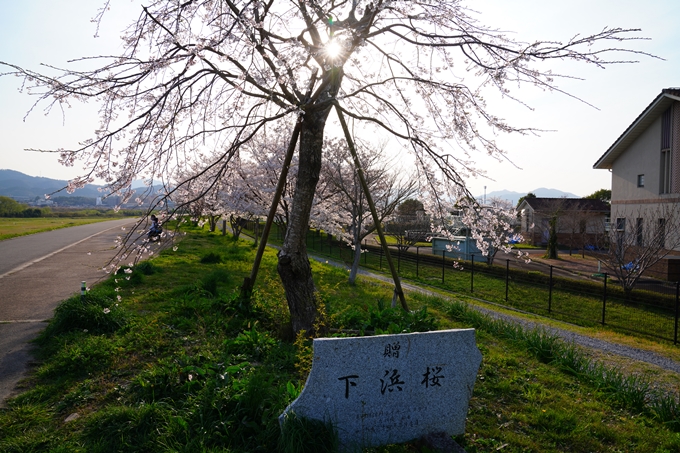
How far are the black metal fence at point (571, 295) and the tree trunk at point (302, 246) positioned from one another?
9.62 metres

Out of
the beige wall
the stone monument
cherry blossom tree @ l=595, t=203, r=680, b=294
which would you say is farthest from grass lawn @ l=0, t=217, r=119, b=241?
the beige wall

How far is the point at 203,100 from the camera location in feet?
19.2

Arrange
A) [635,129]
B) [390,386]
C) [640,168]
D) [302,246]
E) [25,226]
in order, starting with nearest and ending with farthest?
1. [390,386]
2. [302,246]
3. [635,129]
4. [640,168]
5. [25,226]

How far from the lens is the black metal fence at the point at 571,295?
502 inches

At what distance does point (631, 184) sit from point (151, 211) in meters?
25.9

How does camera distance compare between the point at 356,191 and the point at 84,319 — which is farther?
the point at 356,191

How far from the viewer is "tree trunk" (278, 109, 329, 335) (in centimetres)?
595

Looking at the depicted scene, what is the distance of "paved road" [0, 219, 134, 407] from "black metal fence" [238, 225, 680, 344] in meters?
11.7

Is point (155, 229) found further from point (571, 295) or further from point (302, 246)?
point (571, 295)

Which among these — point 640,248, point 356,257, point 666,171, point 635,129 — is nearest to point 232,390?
point 356,257

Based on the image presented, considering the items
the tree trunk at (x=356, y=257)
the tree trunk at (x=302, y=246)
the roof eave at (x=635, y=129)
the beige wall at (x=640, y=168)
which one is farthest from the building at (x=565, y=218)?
the tree trunk at (x=302, y=246)

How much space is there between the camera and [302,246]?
6051mm

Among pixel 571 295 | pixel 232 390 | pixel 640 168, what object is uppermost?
pixel 640 168

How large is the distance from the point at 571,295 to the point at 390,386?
50.5 ft
